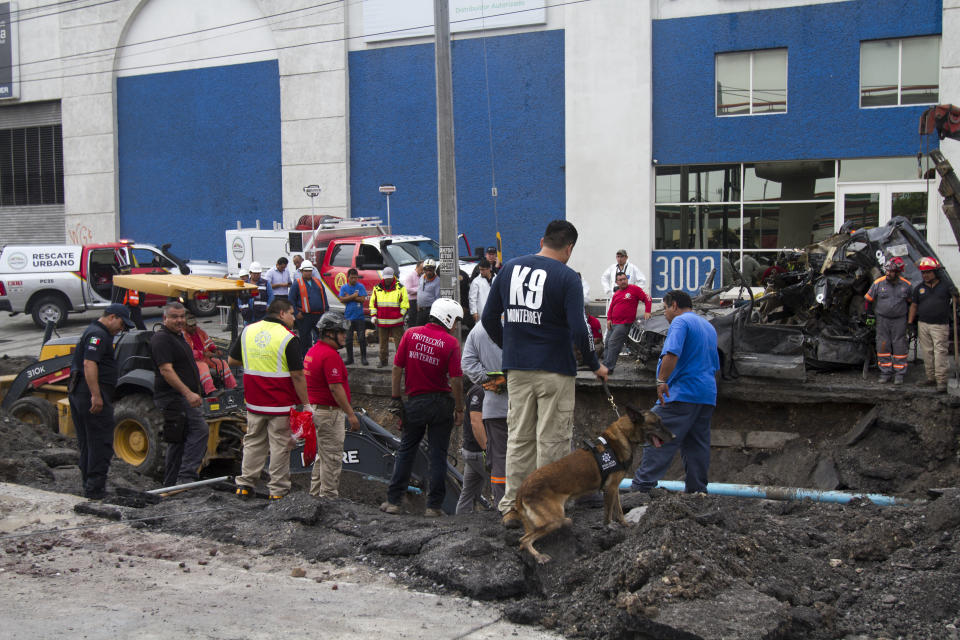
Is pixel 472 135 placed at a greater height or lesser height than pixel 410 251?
greater

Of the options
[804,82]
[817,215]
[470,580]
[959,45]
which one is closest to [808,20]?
[804,82]

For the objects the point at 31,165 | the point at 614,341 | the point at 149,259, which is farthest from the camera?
the point at 31,165

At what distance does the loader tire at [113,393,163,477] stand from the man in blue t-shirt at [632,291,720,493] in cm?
542

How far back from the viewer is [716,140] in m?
20.8

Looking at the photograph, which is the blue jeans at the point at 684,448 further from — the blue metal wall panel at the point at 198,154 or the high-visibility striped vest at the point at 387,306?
the blue metal wall panel at the point at 198,154

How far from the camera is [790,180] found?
2038cm

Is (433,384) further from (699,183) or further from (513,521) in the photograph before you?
(699,183)

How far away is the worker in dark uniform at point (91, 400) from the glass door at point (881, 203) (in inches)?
629

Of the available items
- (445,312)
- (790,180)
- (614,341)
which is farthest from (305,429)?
(790,180)

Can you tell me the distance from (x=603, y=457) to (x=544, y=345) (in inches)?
32.2

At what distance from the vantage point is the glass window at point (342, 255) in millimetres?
18641

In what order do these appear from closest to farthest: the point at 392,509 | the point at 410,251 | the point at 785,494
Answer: the point at 392,509 < the point at 785,494 < the point at 410,251

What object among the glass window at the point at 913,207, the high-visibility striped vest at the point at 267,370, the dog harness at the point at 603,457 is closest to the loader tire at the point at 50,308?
the high-visibility striped vest at the point at 267,370

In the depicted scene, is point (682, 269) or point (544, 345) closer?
point (544, 345)
